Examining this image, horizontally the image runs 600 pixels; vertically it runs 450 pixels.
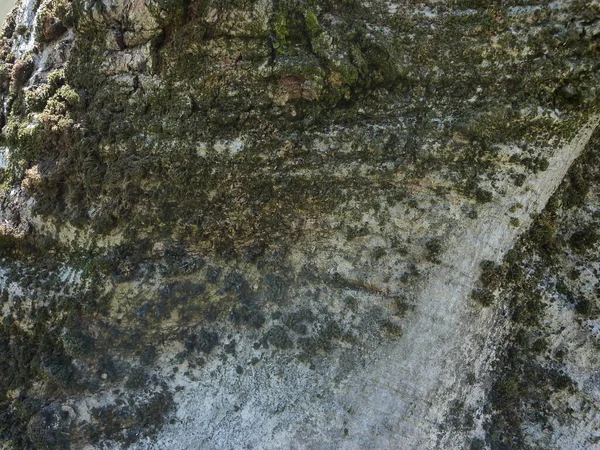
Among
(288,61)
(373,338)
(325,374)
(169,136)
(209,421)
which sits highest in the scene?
(288,61)

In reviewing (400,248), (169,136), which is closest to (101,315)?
(169,136)

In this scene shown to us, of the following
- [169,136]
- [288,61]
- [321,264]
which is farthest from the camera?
[321,264]

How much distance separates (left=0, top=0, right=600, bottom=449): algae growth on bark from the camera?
2.91m

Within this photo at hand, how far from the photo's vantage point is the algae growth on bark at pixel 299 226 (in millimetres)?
2910

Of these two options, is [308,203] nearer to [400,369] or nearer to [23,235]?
[400,369]

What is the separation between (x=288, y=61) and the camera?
2936mm

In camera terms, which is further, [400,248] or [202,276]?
[202,276]

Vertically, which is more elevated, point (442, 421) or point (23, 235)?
point (23, 235)

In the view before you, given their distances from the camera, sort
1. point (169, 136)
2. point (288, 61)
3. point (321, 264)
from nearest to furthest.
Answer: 1. point (288, 61)
2. point (169, 136)
3. point (321, 264)

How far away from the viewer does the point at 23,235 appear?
3.59 metres

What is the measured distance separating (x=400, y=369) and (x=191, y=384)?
4.74ft

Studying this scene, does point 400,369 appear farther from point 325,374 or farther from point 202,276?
point 202,276

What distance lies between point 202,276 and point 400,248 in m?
1.36

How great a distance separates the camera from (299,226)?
132 inches
